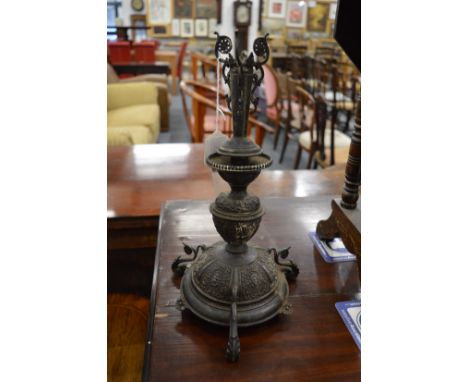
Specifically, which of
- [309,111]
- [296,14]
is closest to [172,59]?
[296,14]

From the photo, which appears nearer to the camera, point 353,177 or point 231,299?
point 231,299

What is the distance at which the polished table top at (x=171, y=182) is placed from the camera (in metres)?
1.21

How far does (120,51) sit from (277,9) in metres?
4.92

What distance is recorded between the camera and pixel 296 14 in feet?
29.9

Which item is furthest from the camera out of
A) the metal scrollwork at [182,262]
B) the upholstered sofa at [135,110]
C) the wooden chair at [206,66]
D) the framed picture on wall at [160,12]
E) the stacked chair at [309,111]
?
the framed picture on wall at [160,12]

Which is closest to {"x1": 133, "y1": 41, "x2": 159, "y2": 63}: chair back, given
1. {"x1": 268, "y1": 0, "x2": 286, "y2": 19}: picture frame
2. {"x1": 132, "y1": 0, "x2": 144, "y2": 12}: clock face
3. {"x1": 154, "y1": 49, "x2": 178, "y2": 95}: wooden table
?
{"x1": 154, "y1": 49, "x2": 178, "y2": 95}: wooden table

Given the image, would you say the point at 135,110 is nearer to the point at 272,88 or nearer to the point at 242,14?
the point at 272,88

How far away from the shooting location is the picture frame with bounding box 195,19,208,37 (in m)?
9.03

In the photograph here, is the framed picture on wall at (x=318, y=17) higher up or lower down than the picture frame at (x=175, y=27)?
higher up

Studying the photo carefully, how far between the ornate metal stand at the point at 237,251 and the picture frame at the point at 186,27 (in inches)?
366

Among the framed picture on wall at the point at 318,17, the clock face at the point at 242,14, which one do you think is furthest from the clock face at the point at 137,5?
the clock face at the point at 242,14

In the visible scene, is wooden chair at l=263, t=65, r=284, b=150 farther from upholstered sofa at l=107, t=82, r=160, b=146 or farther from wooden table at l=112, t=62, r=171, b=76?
wooden table at l=112, t=62, r=171, b=76

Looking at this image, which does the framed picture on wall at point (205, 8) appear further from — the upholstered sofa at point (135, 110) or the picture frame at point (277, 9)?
the upholstered sofa at point (135, 110)
